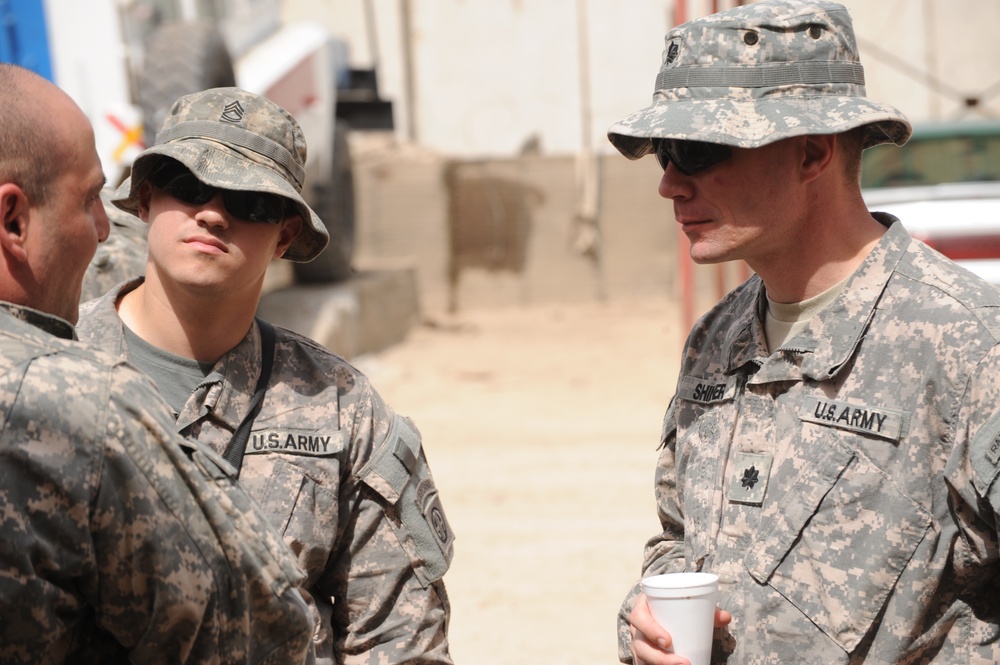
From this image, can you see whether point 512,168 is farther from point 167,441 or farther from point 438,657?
point 167,441

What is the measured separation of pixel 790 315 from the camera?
2.32 meters

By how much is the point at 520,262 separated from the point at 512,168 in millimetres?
1111

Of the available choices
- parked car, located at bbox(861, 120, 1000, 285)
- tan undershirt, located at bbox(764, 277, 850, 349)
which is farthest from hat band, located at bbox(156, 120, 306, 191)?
parked car, located at bbox(861, 120, 1000, 285)

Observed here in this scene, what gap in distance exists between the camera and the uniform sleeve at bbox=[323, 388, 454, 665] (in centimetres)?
252

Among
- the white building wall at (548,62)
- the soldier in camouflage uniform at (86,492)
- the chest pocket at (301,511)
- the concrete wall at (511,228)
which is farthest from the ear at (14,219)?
the white building wall at (548,62)

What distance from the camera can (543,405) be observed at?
9.28 meters

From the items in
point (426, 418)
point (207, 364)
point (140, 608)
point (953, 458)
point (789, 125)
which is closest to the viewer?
point (140, 608)

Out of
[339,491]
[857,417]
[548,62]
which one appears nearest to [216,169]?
[339,491]

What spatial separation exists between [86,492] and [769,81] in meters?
1.41

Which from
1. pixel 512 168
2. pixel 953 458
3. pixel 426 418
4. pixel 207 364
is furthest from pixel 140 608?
pixel 512 168

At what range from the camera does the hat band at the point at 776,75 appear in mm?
2193

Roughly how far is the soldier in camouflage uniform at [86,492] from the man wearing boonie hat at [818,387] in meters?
0.85

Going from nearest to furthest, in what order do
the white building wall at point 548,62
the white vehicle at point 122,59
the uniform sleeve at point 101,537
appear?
1. the uniform sleeve at point 101,537
2. the white vehicle at point 122,59
3. the white building wall at point 548,62

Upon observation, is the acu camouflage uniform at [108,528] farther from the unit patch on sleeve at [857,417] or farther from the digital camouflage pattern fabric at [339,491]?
the unit patch on sleeve at [857,417]
